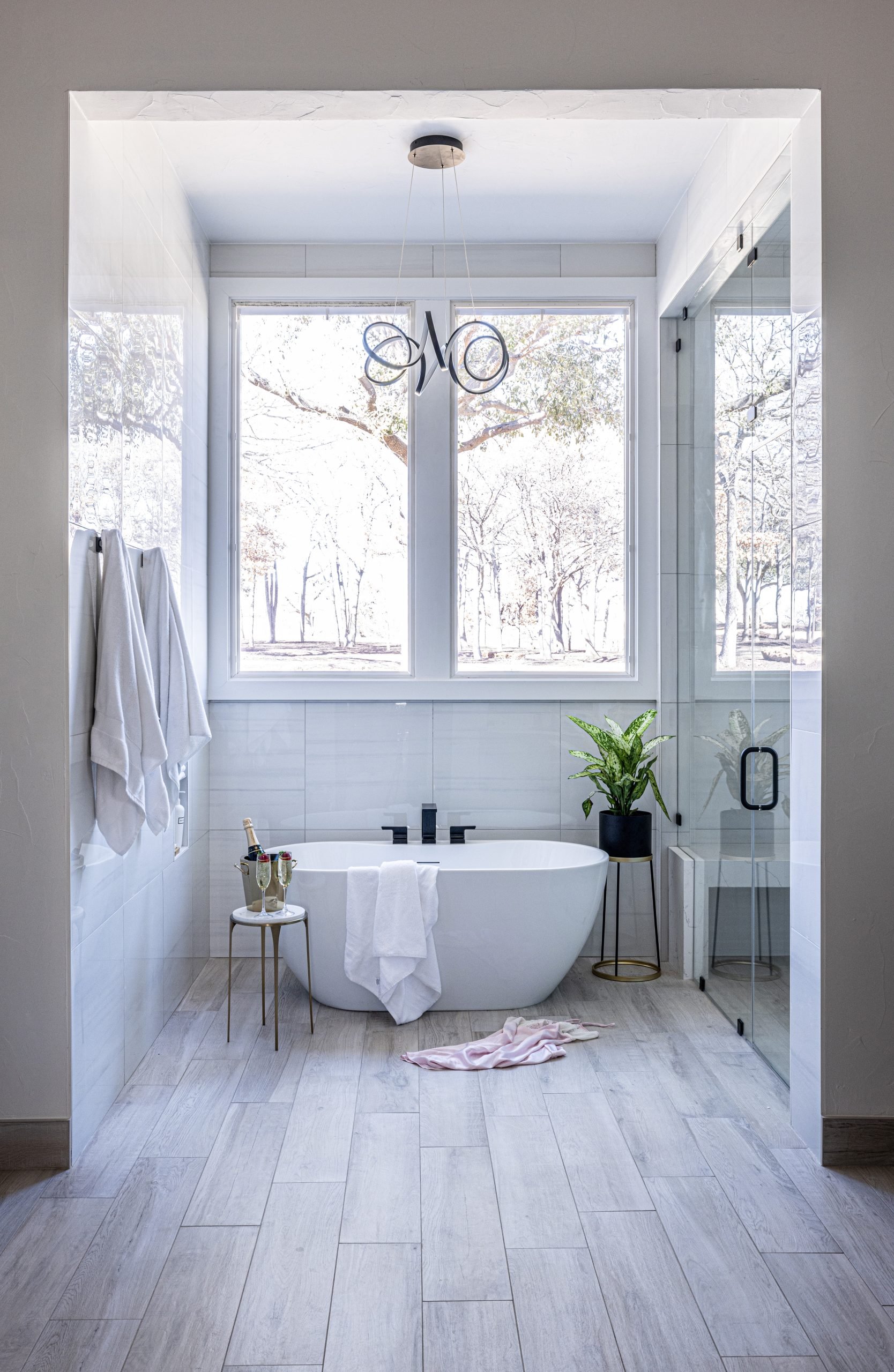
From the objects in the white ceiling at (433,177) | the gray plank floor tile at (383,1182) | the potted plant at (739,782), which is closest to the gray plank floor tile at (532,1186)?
the gray plank floor tile at (383,1182)

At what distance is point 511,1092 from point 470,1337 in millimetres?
1145

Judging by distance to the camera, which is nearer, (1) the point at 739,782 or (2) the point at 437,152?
(1) the point at 739,782

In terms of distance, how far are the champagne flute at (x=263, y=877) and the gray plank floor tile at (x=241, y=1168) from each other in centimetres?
73

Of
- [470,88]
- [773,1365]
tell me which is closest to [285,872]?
[773,1365]

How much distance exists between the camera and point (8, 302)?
2523 millimetres

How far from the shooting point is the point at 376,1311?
6.49ft

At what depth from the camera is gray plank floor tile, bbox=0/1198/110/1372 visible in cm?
191

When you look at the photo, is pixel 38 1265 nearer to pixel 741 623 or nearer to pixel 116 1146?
pixel 116 1146

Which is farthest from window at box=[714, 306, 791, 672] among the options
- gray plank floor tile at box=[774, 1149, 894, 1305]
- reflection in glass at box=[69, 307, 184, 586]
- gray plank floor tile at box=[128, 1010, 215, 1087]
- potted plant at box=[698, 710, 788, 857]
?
gray plank floor tile at box=[128, 1010, 215, 1087]

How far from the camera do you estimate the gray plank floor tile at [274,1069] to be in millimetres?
3006

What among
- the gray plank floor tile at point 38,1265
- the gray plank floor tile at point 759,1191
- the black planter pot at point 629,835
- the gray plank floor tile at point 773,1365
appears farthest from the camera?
the black planter pot at point 629,835

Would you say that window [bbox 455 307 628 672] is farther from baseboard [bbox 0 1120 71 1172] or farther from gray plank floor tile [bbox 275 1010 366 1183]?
baseboard [bbox 0 1120 71 1172]

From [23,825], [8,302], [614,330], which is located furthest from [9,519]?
[614,330]

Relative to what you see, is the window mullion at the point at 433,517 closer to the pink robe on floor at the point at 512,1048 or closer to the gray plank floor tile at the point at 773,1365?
the pink robe on floor at the point at 512,1048
